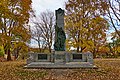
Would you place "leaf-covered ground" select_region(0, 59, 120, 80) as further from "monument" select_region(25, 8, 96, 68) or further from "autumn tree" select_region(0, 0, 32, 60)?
"autumn tree" select_region(0, 0, 32, 60)

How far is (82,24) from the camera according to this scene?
92.9ft

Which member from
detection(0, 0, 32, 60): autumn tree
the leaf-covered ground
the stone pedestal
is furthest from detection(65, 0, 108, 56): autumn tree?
the leaf-covered ground

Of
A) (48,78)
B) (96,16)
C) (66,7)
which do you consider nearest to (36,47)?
(66,7)

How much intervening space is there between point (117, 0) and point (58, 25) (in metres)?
7.24

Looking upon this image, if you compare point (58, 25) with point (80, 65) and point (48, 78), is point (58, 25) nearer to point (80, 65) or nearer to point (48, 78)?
point (80, 65)

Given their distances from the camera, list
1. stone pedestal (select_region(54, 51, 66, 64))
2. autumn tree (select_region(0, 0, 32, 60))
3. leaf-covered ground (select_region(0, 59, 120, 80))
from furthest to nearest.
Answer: autumn tree (select_region(0, 0, 32, 60))
stone pedestal (select_region(54, 51, 66, 64))
leaf-covered ground (select_region(0, 59, 120, 80))

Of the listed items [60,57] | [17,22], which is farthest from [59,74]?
[17,22]

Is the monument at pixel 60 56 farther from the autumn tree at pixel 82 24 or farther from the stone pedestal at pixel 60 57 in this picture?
the autumn tree at pixel 82 24

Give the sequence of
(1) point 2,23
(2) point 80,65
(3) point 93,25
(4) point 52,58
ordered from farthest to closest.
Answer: (3) point 93,25 → (1) point 2,23 → (4) point 52,58 → (2) point 80,65

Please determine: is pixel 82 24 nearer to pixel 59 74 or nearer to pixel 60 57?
pixel 60 57

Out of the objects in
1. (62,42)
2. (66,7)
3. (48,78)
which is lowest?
(48,78)

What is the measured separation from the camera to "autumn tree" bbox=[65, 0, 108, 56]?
91.9 feet

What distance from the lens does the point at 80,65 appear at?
1542cm

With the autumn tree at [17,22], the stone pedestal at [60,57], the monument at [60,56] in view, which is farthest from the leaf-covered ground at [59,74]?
the autumn tree at [17,22]
